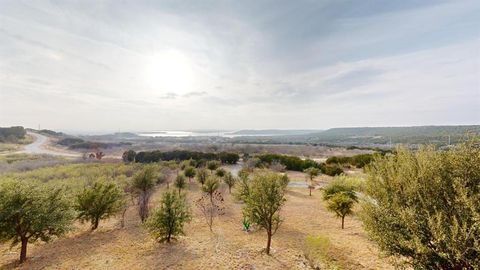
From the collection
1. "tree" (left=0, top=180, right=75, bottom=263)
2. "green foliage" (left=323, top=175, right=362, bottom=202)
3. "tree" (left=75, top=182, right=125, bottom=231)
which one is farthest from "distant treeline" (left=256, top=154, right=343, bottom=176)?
"tree" (left=0, top=180, right=75, bottom=263)

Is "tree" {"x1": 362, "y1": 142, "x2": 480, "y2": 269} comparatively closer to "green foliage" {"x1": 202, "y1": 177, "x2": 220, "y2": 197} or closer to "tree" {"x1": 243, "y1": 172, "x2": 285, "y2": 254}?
"tree" {"x1": 243, "y1": 172, "x2": 285, "y2": 254}

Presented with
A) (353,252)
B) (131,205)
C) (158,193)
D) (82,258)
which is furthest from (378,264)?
(158,193)

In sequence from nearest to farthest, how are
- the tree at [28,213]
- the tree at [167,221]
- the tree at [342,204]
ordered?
the tree at [28,213] → the tree at [167,221] → the tree at [342,204]

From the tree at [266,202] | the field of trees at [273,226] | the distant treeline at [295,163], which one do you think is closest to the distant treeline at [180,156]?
the distant treeline at [295,163]

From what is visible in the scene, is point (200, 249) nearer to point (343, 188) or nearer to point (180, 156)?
point (343, 188)

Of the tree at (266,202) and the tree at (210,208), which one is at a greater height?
the tree at (266,202)

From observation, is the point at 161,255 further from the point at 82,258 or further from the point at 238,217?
the point at 238,217

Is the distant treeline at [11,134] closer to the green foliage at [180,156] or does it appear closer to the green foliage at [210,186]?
the green foliage at [180,156]
